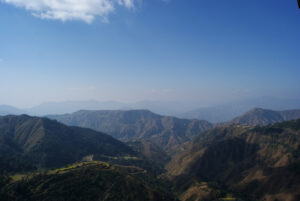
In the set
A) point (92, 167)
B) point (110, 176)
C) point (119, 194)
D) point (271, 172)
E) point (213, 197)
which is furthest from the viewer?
point (271, 172)

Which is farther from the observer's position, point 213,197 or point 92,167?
point 213,197

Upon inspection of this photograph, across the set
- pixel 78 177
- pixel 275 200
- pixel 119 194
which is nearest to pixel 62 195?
pixel 78 177

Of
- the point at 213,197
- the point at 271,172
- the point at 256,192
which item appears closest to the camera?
the point at 213,197

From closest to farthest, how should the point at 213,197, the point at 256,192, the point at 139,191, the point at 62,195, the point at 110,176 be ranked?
the point at 62,195 < the point at 139,191 < the point at 110,176 < the point at 213,197 < the point at 256,192

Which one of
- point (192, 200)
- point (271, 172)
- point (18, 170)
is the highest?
point (18, 170)

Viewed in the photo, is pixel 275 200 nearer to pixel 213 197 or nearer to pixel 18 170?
pixel 213 197

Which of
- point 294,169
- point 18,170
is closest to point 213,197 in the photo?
point 294,169

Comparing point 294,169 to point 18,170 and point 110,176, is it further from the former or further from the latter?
point 18,170

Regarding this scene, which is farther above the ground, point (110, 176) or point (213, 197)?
point (110, 176)

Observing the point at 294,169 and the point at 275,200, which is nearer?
the point at 275,200
